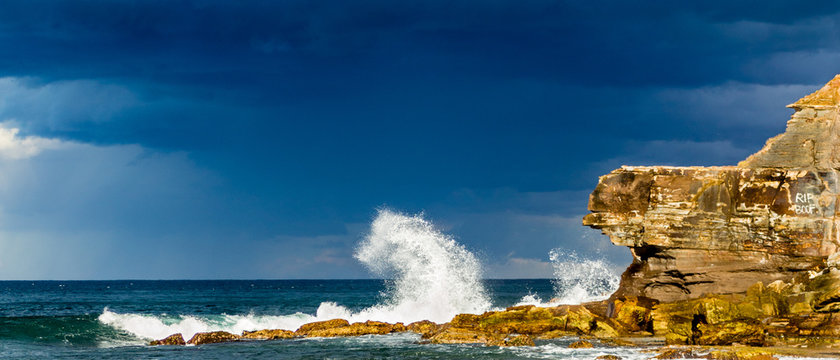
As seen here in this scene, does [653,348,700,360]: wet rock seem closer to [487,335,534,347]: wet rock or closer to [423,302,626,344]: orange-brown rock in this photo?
[423,302,626,344]: orange-brown rock

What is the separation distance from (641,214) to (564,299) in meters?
18.9

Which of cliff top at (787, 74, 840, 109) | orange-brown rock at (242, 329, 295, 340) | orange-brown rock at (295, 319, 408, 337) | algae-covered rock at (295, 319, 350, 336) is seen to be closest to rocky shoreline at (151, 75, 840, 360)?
cliff top at (787, 74, 840, 109)

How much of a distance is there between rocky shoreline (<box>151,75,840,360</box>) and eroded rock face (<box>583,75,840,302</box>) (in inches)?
1.3

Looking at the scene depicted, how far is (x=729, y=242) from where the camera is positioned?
2681 centimetres

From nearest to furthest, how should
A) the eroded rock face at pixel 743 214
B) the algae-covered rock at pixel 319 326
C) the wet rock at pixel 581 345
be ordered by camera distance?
the wet rock at pixel 581 345 → the eroded rock face at pixel 743 214 → the algae-covered rock at pixel 319 326

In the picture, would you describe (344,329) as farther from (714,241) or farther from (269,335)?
(714,241)

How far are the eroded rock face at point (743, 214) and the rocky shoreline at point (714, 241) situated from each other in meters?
0.03

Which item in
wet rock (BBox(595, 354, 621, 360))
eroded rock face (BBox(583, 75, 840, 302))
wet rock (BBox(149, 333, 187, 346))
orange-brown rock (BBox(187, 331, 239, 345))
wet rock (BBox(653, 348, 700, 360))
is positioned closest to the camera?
wet rock (BBox(653, 348, 700, 360))

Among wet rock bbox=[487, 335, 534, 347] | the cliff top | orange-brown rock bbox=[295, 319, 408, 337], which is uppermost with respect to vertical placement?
the cliff top

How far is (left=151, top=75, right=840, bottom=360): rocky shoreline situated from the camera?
25047 mm

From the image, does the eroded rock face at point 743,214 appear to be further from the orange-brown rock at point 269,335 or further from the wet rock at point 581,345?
the orange-brown rock at point 269,335

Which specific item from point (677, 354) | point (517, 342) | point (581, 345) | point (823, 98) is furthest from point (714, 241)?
point (517, 342)

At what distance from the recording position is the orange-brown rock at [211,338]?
30234mm

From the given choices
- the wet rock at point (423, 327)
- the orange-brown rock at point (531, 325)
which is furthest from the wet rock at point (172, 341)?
the orange-brown rock at point (531, 325)
